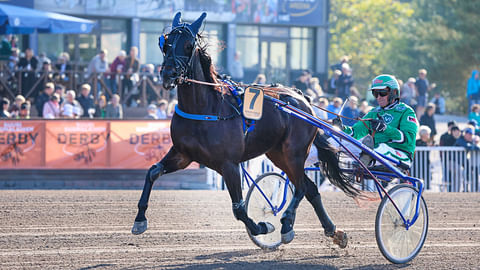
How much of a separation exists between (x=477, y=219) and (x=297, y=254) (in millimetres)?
3417

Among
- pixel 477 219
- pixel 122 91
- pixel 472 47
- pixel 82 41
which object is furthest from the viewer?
pixel 472 47

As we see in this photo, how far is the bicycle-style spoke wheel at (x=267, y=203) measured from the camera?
684cm

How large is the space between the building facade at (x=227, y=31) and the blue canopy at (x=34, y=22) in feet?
19.9

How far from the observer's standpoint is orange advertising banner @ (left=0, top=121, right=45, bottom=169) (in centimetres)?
1205

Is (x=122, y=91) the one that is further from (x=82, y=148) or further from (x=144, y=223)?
(x=144, y=223)

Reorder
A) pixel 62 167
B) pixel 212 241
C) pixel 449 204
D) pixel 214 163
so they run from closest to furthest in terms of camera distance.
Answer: pixel 214 163, pixel 212 241, pixel 449 204, pixel 62 167

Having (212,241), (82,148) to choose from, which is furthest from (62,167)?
(212,241)

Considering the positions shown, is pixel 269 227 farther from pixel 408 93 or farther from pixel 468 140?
pixel 408 93

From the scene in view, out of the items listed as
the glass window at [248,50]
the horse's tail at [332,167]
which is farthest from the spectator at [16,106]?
the glass window at [248,50]

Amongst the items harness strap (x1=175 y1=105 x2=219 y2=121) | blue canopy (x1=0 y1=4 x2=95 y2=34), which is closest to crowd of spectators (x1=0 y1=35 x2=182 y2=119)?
blue canopy (x1=0 y1=4 x2=95 y2=34)

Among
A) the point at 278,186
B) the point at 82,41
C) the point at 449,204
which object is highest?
the point at 82,41

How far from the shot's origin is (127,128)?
1259 centimetres

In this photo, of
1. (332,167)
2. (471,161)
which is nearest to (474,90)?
(471,161)

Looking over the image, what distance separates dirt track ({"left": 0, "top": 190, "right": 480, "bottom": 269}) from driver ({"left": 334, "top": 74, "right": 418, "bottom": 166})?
2.89 ft
